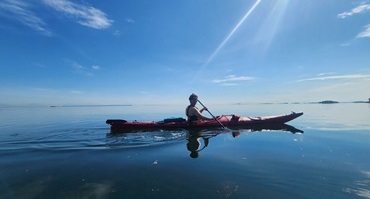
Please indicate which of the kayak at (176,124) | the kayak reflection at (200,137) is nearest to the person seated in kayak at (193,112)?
the kayak at (176,124)

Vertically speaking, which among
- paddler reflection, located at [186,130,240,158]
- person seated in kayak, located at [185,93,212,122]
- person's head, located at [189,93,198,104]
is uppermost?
person's head, located at [189,93,198,104]

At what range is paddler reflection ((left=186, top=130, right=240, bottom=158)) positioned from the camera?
28.7 feet

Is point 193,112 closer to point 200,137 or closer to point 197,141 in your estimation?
point 200,137

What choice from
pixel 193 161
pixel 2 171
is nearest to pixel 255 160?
pixel 193 161

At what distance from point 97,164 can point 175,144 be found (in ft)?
12.5

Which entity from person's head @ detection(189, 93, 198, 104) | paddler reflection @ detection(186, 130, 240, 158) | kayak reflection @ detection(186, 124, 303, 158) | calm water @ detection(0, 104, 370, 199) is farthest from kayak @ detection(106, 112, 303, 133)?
calm water @ detection(0, 104, 370, 199)

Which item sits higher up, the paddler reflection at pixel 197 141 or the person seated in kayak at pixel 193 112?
the person seated in kayak at pixel 193 112

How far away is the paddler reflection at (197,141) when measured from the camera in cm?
875

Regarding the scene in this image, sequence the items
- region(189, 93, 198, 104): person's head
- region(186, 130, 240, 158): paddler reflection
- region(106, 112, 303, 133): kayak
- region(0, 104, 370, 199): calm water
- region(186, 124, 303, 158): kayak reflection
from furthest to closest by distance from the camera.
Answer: region(189, 93, 198, 104): person's head, region(106, 112, 303, 133): kayak, region(186, 124, 303, 158): kayak reflection, region(186, 130, 240, 158): paddler reflection, region(0, 104, 370, 199): calm water

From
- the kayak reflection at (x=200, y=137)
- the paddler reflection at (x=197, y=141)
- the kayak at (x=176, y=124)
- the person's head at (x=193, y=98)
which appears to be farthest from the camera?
the person's head at (x=193, y=98)

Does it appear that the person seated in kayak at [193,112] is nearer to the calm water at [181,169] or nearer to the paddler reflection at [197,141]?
the paddler reflection at [197,141]

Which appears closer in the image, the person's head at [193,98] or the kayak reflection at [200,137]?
the kayak reflection at [200,137]

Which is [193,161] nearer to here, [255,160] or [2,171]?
[255,160]

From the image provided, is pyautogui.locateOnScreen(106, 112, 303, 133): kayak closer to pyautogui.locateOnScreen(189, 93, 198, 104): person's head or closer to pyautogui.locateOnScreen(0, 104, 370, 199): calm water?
pyautogui.locateOnScreen(189, 93, 198, 104): person's head
